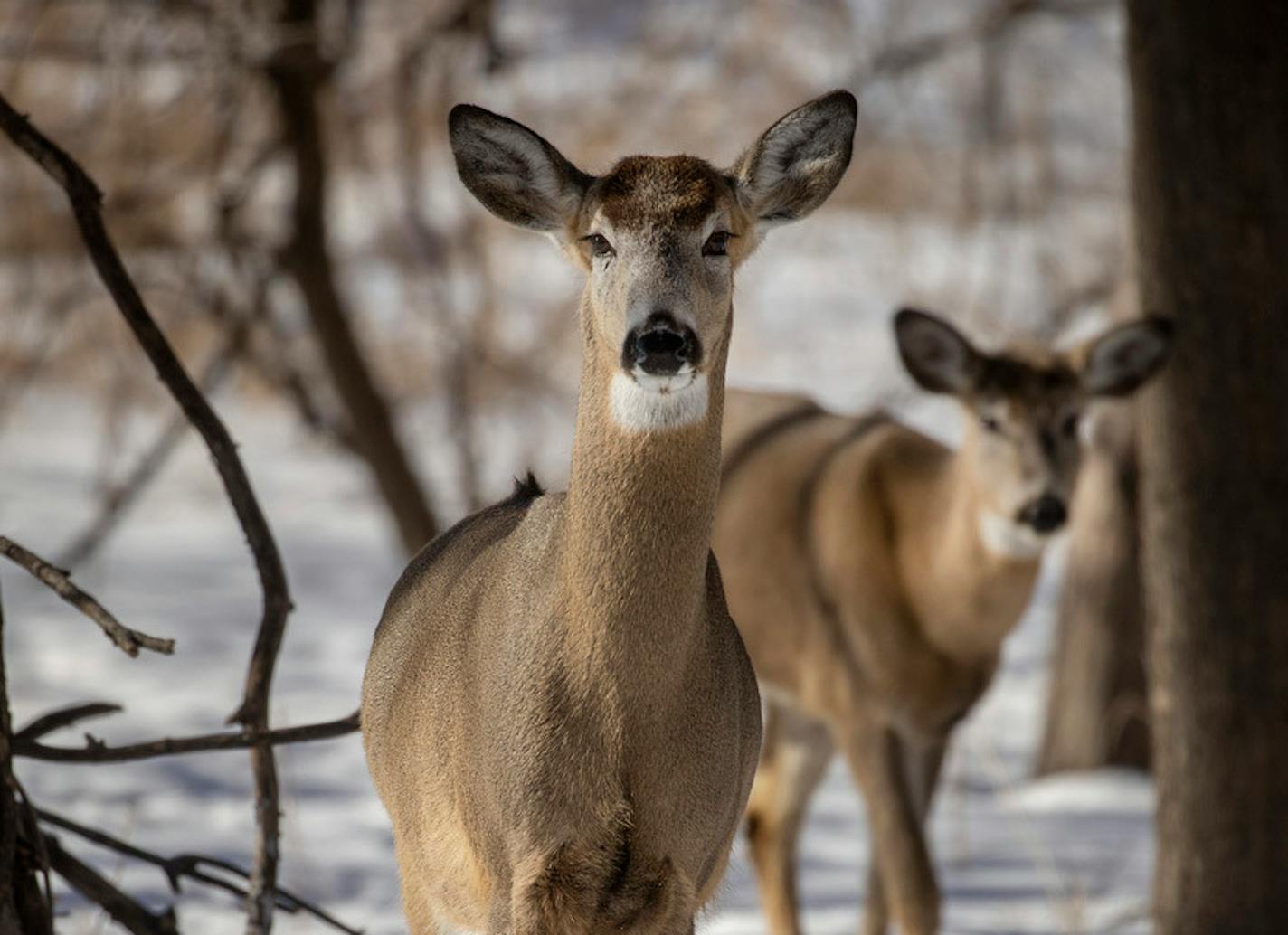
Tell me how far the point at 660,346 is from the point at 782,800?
184 inches

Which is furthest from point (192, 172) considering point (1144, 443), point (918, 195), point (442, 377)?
point (1144, 443)

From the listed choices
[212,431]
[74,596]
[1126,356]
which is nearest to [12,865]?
[74,596]

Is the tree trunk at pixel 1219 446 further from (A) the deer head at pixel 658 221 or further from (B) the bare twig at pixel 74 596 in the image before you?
(B) the bare twig at pixel 74 596

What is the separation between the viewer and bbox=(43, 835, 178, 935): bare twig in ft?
12.5

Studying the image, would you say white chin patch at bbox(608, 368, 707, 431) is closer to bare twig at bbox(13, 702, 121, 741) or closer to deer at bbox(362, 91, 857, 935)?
deer at bbox(362, 91, 857, 935)

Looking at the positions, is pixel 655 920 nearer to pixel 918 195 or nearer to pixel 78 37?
pixel 78 37

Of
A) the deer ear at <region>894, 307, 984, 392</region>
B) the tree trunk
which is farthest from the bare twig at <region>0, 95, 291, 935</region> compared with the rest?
the deer ear at <region>894, 307, 984, 392</region>

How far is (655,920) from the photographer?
3.03 metres

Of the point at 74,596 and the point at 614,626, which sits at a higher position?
the point at 74,596

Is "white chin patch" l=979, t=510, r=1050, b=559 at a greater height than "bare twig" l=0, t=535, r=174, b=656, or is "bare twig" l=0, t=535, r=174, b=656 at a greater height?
"white chin patch" l=979, t=510, r=1050, b=559

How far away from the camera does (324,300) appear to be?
7.87 metres

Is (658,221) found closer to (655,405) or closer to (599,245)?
(599,245)

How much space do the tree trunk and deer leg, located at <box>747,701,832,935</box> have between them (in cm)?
173

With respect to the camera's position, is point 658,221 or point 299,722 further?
point 299,722
